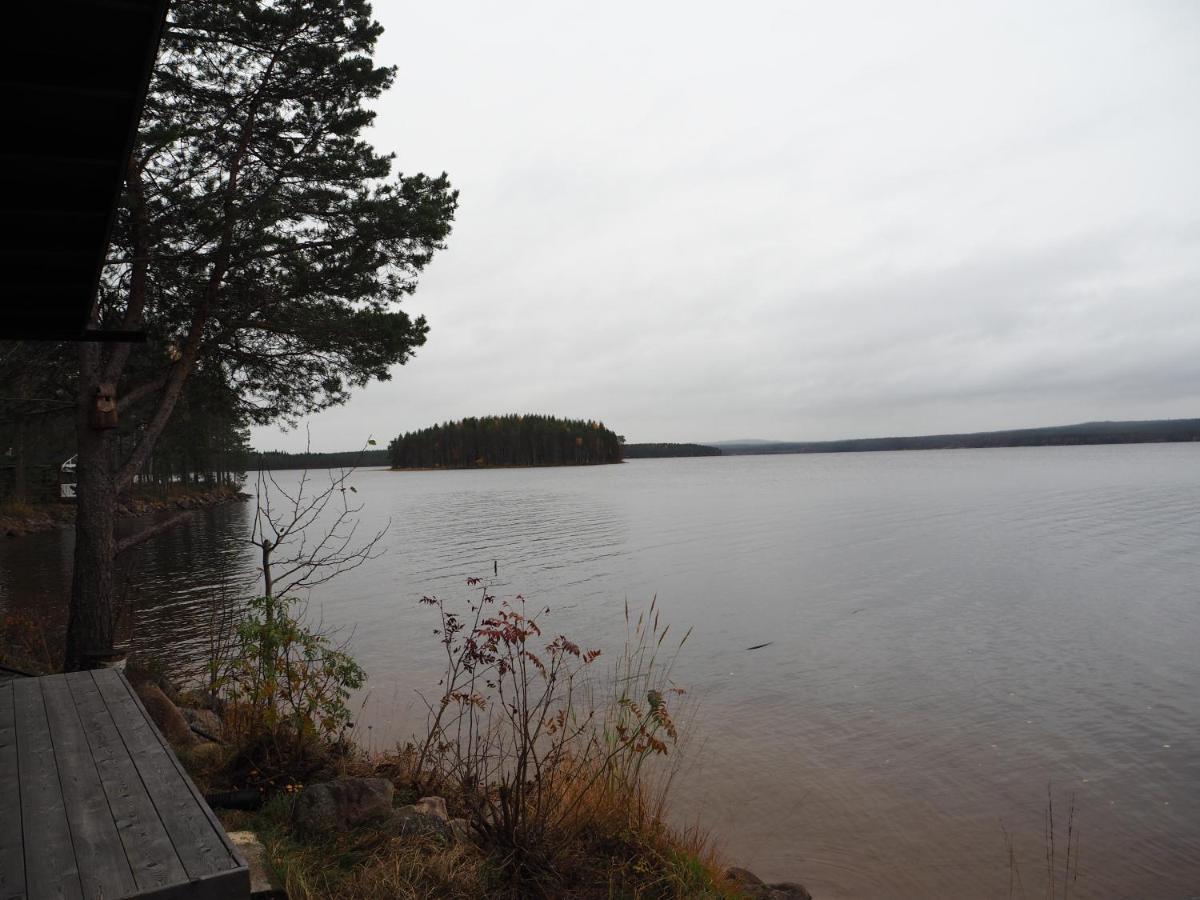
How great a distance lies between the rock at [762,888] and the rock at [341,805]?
102 inches

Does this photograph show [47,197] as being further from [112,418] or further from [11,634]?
[11,634]

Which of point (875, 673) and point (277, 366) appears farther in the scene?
point (875, 673)

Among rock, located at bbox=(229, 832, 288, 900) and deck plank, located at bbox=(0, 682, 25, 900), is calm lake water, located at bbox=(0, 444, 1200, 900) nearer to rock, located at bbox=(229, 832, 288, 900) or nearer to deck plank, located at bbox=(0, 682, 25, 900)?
rock, located at bbox=(229, 832, 288, 900)

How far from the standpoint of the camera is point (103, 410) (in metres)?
8.61

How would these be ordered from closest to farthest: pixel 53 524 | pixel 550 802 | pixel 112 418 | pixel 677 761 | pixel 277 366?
pixel 550 802 → pixel 677 761 → pixel 112 418 → pixel 277 366 → pixel 53 524

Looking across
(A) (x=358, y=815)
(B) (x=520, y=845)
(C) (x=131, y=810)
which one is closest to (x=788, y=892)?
(B) (x=520, y=845)

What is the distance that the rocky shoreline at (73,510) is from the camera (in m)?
33.4

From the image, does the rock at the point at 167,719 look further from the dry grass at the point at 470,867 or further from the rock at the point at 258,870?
the rock at the point at 258,870

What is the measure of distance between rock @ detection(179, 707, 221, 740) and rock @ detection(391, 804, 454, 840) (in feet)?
9.81

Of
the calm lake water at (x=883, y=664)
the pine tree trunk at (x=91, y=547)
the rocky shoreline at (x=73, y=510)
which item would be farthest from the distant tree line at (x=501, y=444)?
the pine tree trunk at (x=91, y=547)

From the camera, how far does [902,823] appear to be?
7043 mm

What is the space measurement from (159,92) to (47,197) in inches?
297

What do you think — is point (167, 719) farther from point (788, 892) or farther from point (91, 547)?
point (788, 892)

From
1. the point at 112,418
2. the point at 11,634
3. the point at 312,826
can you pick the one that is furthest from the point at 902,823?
the point at 11,634
